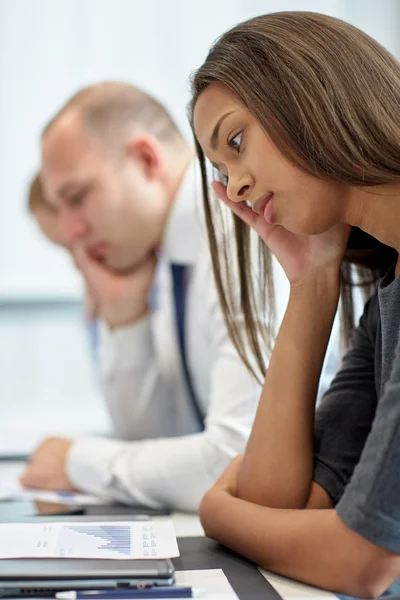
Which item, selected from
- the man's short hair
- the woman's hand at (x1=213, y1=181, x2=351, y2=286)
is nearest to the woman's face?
the woman's hand at (x1=213, y1=181, x2=351, y2=286)

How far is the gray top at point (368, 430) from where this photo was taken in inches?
29.6

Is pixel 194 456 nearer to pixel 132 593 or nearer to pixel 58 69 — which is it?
pixel 132 593

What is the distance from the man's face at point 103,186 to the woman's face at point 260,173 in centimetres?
87

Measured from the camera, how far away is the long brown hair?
90 centimetres

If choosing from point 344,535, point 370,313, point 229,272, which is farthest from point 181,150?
point 344,535

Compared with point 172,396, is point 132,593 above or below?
above

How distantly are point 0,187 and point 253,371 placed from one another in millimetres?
1784

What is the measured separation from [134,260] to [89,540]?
1.13m

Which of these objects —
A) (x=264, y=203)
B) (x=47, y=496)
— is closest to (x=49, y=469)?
(x=47, y=496)

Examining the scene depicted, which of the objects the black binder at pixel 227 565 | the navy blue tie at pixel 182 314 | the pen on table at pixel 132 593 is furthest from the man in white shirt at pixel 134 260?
the pen on table at pixel 132 593

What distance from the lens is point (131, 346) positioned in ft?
6.47

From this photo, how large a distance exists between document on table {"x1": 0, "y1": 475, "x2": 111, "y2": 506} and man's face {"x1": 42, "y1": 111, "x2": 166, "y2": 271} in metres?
0.61

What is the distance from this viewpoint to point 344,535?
787 millimetres

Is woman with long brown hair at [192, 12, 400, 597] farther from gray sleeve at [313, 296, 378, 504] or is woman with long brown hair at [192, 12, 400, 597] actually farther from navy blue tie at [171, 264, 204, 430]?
navy blue tie at [171, 264, 204, 430]
